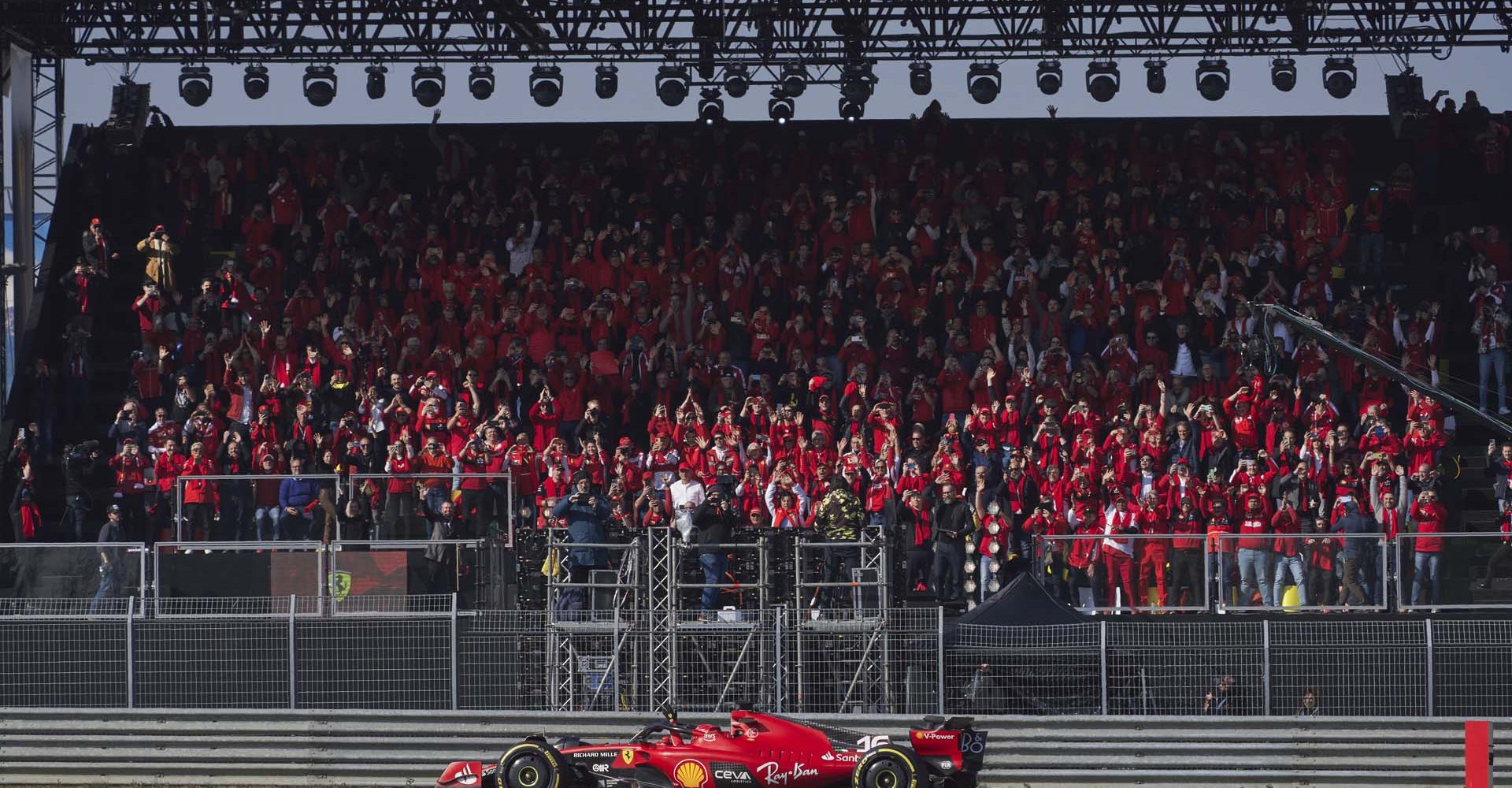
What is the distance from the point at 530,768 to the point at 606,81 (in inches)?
755

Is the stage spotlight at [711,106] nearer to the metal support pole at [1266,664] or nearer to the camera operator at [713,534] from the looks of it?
the camera operator at [713,534]

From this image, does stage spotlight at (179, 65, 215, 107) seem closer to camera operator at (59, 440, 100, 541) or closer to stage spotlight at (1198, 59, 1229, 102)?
camera operator at (59, 440, 100, 541)

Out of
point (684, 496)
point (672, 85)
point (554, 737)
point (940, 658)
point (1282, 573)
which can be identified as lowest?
point (554, 737)

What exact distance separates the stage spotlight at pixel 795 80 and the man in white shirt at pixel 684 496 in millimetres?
9252

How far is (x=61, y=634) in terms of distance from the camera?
18.4 meters

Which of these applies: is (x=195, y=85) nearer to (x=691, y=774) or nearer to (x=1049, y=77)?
(x=1049, y=77)

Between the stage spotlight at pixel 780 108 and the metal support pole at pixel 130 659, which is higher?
the stage spotlight at pixel 780 108

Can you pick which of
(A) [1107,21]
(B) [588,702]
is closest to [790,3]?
(A) [1107,21]

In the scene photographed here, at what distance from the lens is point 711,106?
35.1 meters

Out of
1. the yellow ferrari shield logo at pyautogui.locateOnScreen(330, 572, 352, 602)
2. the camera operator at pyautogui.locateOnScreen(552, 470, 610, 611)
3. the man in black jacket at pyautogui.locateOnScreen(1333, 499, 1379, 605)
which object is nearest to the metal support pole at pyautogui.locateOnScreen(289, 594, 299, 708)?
the yellow ferrari shield logo at pyautogui.locateOnScreen(330, 572, 352, 602)

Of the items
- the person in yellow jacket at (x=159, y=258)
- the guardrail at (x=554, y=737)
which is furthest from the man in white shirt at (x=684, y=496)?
the person in yellow jacket at (x=159, y=258)

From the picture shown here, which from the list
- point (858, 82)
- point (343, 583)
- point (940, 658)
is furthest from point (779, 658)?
point (858, 82)

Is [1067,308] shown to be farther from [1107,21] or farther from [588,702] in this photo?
[588,702]

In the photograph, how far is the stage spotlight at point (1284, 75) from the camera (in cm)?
3303
